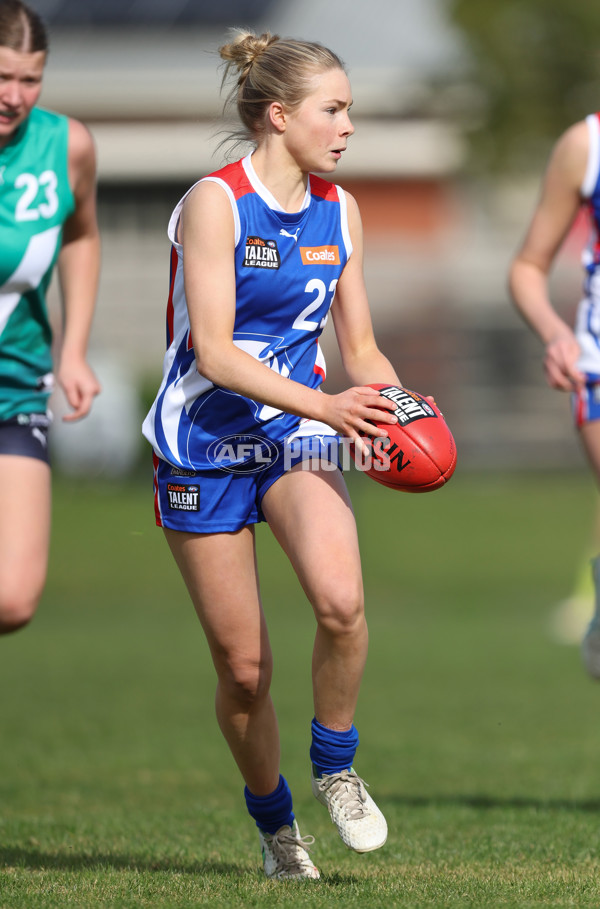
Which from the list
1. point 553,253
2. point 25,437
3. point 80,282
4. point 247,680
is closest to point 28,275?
point 80,282

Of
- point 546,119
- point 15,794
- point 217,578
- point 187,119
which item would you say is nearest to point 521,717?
point 15,794

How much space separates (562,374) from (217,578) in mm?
1774

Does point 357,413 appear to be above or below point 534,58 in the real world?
below

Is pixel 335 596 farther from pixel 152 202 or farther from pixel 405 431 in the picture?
pixel 152 202

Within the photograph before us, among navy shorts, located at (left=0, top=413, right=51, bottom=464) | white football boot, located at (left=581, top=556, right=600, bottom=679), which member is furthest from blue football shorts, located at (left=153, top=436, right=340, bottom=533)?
white football boot, located at (left=581, top=556, right=600, bottom=679)

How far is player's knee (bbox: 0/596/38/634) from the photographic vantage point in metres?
4.88

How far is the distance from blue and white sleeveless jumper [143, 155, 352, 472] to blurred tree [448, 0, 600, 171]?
80.4 ft

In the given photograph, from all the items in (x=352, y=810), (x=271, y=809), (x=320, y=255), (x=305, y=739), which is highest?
(x=320, y=255)

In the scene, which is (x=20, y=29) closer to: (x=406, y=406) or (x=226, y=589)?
(x=406, y=406)

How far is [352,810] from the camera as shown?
13.9 ft

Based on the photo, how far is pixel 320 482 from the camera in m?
4.36

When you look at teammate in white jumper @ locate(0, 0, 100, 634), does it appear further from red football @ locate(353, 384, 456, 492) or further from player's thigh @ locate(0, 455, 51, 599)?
red football @ locate(353, 384, 456, 492)

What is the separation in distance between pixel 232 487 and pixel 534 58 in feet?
84.5

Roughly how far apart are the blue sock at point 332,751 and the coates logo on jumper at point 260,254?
150 cm
